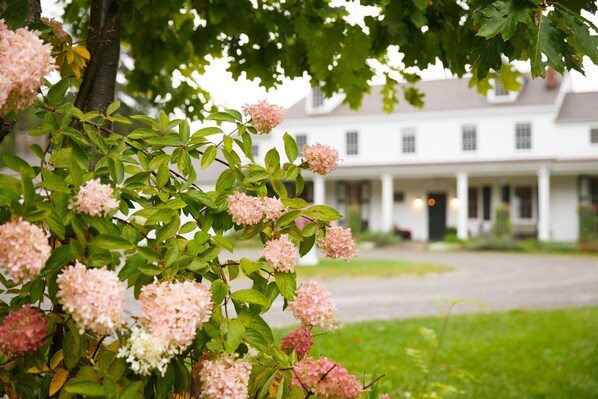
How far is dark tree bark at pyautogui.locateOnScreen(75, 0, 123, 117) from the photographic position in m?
2.12

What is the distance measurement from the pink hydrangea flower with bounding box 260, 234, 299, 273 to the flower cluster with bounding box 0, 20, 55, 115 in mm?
677

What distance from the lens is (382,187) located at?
2608cm

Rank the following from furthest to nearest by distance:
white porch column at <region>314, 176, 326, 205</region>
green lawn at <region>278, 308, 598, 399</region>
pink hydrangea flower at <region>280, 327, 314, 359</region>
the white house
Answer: white porch column at <region>314, 176, 326, 205</region> < the white house < green lawn at <region>278, 308, 598, 399</region> < pink hydrangea flower at <region>280, 327, 314, 359</region>

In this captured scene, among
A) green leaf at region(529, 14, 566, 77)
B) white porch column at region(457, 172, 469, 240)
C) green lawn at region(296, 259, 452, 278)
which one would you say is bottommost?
green lawn at region(296, 259, 452, 278)

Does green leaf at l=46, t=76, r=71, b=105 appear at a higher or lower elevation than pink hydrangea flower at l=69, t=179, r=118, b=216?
higher

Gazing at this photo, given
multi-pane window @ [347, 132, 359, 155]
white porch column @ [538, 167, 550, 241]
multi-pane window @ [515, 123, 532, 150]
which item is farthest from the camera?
multi-pane window @ [347, 132, 359, 155]

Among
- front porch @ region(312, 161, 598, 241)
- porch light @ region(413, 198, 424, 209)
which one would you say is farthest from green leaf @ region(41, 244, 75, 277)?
porch light @ region(413, 198, 424, 209)

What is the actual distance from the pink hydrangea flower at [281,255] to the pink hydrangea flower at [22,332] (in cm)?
57

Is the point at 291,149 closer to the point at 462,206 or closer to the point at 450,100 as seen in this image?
the point at 462,206

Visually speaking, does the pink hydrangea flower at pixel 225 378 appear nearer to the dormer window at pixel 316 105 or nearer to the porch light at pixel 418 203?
the porch light at pixel 418 203

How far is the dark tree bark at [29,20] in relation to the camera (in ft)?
5.29

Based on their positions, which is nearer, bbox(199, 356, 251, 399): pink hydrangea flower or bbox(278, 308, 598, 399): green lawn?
bbox(199, 356, 251, 399): pink hydrangea flower

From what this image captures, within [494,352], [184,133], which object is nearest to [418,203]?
[494,352]

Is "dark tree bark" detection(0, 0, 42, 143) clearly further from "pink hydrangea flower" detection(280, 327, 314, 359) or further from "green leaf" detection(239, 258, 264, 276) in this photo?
"pink hydrangea flower" detection(280, 327, 314, 359)
